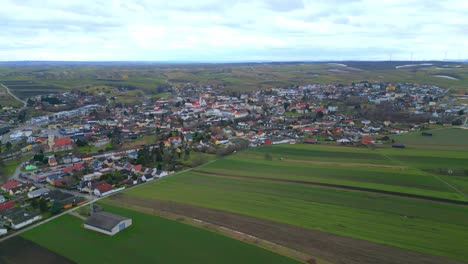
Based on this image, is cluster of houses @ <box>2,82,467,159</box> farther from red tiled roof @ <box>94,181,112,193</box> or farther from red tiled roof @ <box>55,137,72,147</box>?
red tiled roof @ <box>94,181,112,193</box>

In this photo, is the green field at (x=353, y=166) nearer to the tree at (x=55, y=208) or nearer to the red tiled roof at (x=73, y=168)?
the red tiled roof at (x=73, y=168)

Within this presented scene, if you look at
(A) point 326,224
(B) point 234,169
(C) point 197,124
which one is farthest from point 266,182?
(C) point 197,124

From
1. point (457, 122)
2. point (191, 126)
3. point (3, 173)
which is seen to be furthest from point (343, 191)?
point (457, 122)

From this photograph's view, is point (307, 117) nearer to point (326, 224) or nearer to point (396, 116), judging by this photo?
point (396, 116)

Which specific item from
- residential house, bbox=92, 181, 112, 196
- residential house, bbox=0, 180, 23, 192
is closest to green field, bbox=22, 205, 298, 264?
residential house, bbox=92, 181, 112, 196

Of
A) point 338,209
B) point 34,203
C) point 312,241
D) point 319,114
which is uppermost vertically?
point 319,114

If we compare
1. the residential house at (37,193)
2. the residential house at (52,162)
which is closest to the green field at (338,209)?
the residential house at (37,193)

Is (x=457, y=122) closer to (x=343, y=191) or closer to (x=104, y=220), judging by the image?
(x=343, y=191)

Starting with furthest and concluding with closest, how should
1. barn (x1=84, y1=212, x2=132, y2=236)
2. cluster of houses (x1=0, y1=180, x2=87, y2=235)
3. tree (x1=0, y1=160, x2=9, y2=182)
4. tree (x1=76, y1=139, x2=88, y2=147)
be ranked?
tree (x1=76, y1=139, x2=88, y2=147) → tree (x1=0, y1=160, x2=9, y2=182) → cluster of houses (x1=0, y1=180, x2=87, y2=235) → barn (x1=84, y1=212, x2=132, y2=236)
